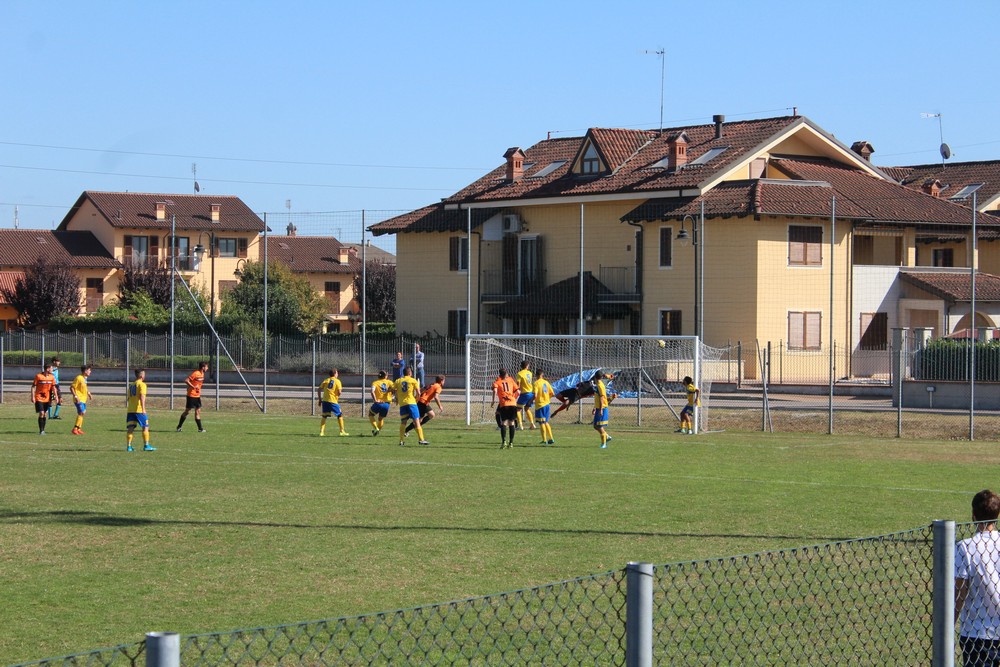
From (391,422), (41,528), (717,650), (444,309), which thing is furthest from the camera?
(444,309)

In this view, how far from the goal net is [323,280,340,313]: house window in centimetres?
5053

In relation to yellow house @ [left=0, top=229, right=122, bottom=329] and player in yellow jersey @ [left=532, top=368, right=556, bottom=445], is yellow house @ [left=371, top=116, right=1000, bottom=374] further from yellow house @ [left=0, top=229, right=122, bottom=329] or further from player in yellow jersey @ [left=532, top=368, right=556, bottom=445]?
yellow house @ [left=0, top=229, right=122, bottom=329]

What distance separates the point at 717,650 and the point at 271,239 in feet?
281

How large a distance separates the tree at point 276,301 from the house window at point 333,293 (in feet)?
29.7

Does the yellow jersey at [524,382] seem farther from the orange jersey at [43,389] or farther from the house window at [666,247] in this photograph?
the house window at [666,247]

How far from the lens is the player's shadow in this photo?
49.2ft

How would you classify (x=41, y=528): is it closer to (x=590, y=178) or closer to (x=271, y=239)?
(x=590, y=178)

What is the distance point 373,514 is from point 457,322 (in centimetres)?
4154

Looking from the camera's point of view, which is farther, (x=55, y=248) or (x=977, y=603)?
(x=55, y=248)

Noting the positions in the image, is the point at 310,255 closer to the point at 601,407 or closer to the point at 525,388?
the point at 525,388

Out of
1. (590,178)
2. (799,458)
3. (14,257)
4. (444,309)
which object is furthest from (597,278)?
(14,257)

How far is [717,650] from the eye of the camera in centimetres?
918

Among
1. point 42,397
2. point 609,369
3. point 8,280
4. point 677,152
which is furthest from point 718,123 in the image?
point 8,280

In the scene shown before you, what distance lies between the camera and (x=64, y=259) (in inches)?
3132
